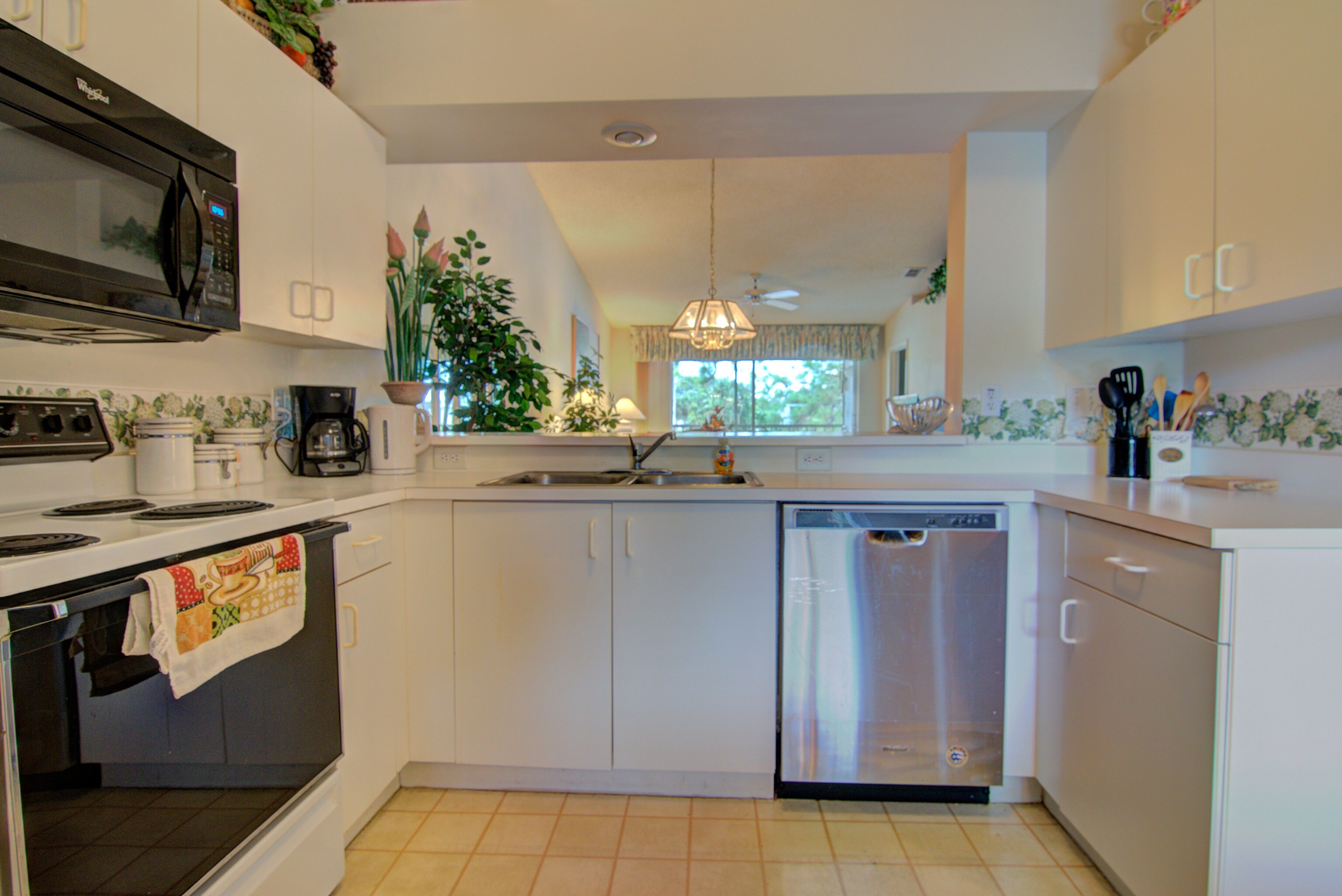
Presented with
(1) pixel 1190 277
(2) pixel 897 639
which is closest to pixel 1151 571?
(2) pixel 897 639

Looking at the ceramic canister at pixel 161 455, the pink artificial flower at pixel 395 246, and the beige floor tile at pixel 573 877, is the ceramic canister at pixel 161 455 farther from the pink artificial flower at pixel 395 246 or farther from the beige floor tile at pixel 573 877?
the beige floor tile at pixel 573 877

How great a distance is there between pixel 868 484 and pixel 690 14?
141 cm

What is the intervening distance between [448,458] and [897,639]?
5.10 ft

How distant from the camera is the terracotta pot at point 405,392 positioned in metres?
2.10

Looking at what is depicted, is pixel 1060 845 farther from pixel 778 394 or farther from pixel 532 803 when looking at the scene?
pixel 778 394

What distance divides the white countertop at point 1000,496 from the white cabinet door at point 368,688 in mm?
217

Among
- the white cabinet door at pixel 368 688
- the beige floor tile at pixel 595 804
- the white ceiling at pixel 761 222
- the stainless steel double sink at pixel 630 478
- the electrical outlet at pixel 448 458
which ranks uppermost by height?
the white ceiling at pixel 761 222

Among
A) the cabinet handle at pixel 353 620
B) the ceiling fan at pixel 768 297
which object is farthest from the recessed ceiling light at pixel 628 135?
the ceiling fan at pixel 768 297

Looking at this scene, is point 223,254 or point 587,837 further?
point 587,837

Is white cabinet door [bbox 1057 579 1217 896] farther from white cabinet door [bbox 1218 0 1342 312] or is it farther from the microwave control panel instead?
the microwave control panel

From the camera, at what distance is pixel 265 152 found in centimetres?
146

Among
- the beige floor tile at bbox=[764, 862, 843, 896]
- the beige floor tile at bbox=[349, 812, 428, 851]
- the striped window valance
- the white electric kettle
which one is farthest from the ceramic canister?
the striped window valance

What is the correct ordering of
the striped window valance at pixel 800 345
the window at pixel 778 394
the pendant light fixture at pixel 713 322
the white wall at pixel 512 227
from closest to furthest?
1. the white wall at pixel 512 227
2. the pendant light fixture at pixel 713 322
3. the striped window valance at pixel 800 345
4. the window at pixel 778 394

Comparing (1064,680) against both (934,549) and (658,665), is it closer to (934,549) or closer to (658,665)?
(934,549)
